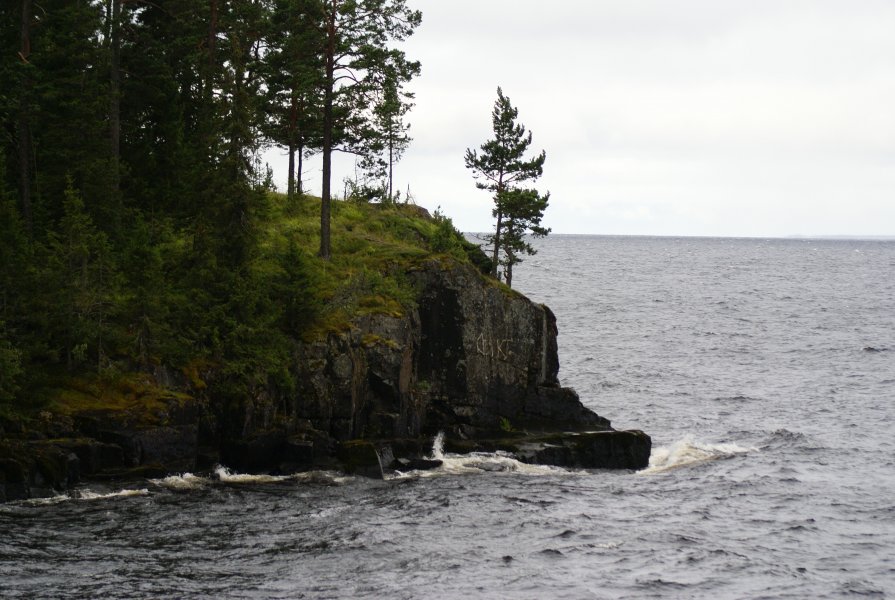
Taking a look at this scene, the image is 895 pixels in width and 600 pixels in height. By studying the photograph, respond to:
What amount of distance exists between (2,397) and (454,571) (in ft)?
47.6

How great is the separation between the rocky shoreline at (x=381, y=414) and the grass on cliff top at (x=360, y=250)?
2.71 ft

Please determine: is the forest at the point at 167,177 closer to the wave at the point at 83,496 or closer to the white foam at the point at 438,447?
the wave at the point at 83,496

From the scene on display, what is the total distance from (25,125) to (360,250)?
48.9 feet

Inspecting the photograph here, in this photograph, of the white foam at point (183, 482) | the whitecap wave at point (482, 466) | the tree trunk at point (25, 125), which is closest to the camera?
the white foam at point (183, 482)

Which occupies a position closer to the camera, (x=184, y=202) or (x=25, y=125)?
(x=25, y=125)

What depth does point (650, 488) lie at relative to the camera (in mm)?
37375

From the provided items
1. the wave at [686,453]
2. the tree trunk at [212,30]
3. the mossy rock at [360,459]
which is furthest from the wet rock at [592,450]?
the tree trunk at [212,30]

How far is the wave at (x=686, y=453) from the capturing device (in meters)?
41.8

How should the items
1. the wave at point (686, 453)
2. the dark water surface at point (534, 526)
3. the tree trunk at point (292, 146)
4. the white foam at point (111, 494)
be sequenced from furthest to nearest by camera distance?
1. the tree trunk at point (292, 146)
2. the wave at point (686, 453)
3. the white foam at point (111, 494)
4. the dark water surface at point (534, 526)

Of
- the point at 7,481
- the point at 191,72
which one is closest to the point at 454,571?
the point at 7,481

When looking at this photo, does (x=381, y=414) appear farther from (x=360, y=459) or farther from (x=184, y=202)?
(x=184, y=202)

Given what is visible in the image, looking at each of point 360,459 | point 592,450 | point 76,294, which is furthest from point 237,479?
point 592,450

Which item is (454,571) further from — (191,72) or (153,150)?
(191,72)

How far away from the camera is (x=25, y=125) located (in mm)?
38281
